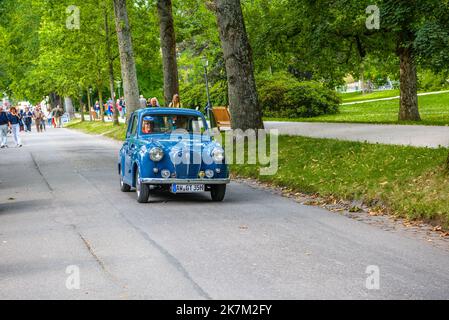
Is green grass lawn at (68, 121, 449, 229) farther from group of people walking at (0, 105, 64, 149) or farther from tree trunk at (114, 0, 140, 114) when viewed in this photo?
group of people walking at (0, 105, 64, 149)

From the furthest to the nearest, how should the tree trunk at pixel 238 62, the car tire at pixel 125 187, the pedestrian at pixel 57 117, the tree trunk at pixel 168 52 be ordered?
the pedestrian at pixel 57 117
the tree trunk at pixel 168 52
the tree trunk at pixel 238 62
the car tire at pixel 125 187

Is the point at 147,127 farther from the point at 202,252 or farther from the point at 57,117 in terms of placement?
the point at 57,117

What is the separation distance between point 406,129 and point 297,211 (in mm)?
11504

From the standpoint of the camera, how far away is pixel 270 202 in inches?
535

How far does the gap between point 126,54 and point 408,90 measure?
1304 centimetres

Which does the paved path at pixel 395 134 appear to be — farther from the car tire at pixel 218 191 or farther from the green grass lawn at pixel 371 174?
the car tire at pixel 218 191

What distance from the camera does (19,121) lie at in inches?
1895

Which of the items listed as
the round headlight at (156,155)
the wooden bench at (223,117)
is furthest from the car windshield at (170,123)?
the wooden bench at (223,117)

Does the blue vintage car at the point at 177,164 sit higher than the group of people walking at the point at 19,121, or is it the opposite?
the blue vintage car at the point at 177,164

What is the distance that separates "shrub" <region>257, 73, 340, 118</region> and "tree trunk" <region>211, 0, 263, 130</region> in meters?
22.8

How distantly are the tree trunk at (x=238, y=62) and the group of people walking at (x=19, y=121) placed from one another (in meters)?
17.0

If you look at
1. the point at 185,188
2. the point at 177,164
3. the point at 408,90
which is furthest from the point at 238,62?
the point at 408,90

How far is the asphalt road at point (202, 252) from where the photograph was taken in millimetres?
7109

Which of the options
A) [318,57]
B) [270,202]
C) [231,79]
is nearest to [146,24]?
[318,57]
